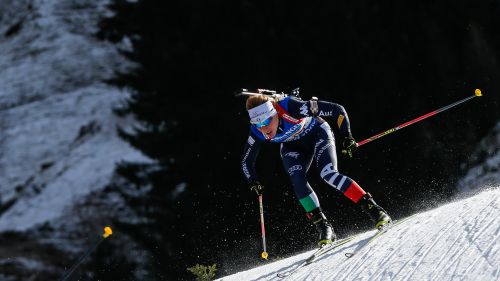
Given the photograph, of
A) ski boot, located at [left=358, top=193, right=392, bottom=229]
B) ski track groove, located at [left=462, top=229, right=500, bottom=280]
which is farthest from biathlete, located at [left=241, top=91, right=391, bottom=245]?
ski track groove, located at [left=462, top=229, right=500, bottom=280]

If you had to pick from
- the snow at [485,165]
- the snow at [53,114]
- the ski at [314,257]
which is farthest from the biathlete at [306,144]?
the snow at [485,165]

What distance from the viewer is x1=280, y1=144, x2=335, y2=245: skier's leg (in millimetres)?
4602

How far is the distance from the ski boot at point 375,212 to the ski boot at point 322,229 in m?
0.37

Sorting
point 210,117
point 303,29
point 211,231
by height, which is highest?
point 303,29

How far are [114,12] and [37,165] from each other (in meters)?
4.69

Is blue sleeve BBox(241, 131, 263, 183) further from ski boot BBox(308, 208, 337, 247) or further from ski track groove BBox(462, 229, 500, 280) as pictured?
ski track groove BBox(462, 229, 500, 280)

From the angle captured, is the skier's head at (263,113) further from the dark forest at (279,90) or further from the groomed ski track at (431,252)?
the dark forest at (279,90)

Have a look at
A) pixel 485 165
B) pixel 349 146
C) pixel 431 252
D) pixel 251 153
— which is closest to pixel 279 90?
pixel 251 153

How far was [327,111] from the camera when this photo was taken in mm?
4734

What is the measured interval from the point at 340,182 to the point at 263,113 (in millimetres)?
872

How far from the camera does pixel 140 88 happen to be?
12.5m

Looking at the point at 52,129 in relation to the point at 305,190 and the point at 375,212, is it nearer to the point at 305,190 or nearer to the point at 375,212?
the point at 305,190

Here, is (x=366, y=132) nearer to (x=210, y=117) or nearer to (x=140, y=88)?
(x=210, y=117)

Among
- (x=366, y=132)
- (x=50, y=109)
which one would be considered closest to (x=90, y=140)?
(x=50, y=109)
